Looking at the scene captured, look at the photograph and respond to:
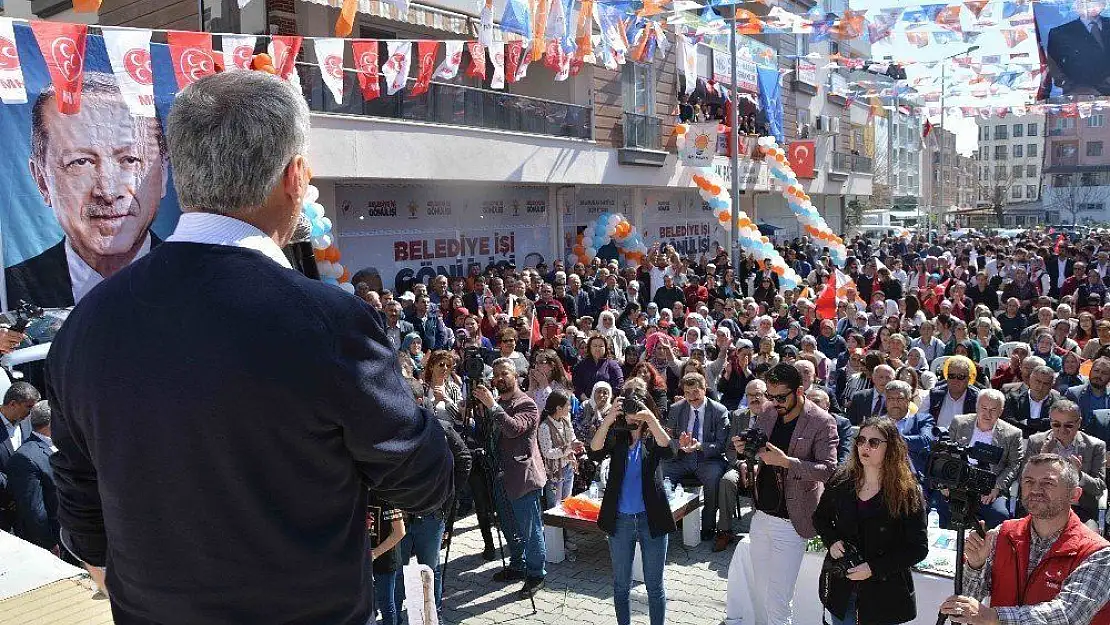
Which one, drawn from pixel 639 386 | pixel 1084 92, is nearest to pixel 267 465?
→ pixel 639 386

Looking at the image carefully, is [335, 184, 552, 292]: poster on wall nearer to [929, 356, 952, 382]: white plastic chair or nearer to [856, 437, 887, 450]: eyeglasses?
[929, 356, 952, 382]: white plastic chair

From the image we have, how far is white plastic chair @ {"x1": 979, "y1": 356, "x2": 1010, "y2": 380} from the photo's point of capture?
1038cm

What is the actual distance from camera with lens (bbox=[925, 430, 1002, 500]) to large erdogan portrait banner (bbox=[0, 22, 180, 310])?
9.58 metres

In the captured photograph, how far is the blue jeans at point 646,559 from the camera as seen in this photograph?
5.93 metres

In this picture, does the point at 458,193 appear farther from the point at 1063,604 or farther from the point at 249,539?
the point at 249,539

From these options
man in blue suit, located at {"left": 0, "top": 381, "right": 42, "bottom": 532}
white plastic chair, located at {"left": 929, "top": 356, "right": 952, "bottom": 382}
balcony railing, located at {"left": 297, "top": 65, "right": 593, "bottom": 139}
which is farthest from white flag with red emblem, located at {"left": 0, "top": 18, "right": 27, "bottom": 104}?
white plastic chair, located at {"left": 929, "top": 356, "right": 952, "bottom": 382}

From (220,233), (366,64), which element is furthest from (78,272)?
(220,233)

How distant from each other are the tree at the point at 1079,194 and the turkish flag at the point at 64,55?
8746 cm

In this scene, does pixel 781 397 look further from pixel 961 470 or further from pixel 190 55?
pixel 190 55

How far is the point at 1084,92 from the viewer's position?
69.3 feet

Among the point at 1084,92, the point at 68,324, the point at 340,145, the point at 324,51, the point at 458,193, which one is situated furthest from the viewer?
the point at 1084,92

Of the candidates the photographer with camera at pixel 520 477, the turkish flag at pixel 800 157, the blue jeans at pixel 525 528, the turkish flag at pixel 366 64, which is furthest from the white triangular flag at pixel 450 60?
the turkish flag at pixel 800 157

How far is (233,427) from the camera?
1439mm

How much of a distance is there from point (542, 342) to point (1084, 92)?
16.2 metres
